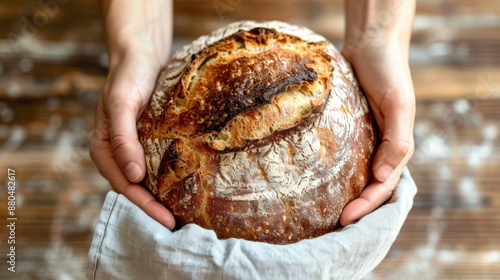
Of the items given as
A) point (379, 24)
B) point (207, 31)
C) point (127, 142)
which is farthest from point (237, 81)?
point (207, 31)

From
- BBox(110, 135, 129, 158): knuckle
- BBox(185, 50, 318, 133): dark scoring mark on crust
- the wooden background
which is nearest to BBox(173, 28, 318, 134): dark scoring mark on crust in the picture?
BBox(185, 50, 318, 133): dark scoring mark on crust

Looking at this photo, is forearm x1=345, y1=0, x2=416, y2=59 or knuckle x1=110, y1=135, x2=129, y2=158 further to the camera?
forearm x1=345, y1=0, x2=416, y2=59

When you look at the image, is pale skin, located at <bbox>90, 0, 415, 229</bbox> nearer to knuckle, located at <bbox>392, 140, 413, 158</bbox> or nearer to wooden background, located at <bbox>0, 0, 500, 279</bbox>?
knuckle, located at <bbox>392, 140, 413, 158</bbox>

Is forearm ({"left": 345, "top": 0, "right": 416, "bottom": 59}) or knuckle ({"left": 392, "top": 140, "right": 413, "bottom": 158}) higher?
forearm ({"left": 345, "top": 0, "right": 416, "bottom": 59})

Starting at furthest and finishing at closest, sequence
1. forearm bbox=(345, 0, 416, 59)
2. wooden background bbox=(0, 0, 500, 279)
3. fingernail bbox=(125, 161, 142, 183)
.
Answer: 1. wooden background bbox=(0, 0, 500, 279)
2. forearm bbox=(345, 0, 416, 59)
3. fingernail bbox=(125, 161, 142, 183)

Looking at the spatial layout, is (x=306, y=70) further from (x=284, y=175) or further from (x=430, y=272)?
(x=430, y=272)

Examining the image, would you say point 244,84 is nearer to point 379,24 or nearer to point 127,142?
point 127,142

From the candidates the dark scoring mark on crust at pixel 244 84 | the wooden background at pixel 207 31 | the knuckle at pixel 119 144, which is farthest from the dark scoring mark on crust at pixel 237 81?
the wooden background at pixel 207 31
